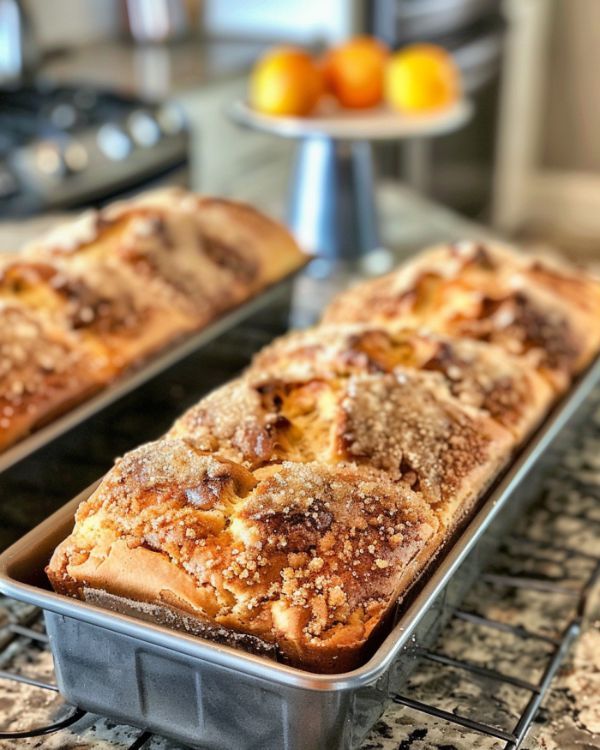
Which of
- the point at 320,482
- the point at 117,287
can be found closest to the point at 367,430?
the point at 320,482

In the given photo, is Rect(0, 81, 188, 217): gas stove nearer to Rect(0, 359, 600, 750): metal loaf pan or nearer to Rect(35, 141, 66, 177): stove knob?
Rect(35, 141, 66, 177): stove knob

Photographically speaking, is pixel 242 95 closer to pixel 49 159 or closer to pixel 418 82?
pixel 49 159

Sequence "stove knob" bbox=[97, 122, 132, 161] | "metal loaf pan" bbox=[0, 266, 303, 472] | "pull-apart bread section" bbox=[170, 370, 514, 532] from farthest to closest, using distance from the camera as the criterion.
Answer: "stove knob" bbox=[97, 122, 132, 161] < "metal loaf pan" bbox=[0, 266, 303, 472] < "pull-apart bread section" bbox=[170, 370, 514, 532]

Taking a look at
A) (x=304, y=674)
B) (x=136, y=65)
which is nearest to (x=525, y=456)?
(x=304, y=674)

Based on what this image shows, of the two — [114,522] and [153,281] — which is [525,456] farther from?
[153,281]

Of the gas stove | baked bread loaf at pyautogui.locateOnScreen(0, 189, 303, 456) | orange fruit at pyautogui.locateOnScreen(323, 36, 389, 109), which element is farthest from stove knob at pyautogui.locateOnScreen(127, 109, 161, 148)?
baked bread loaf at pyautogui.locateOnScreen(0, 189, 303, 456)

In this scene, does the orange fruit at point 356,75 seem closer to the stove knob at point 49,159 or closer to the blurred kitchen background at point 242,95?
the blurred kitchen background at point 242,95
